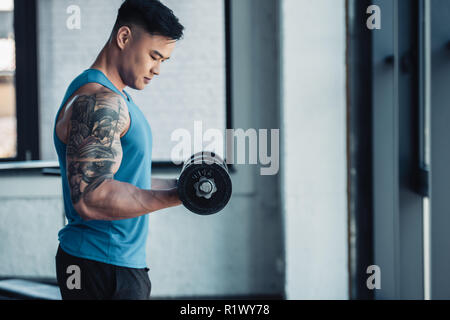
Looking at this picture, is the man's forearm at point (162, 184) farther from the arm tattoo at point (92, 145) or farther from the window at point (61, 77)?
the window at point (61, 77)

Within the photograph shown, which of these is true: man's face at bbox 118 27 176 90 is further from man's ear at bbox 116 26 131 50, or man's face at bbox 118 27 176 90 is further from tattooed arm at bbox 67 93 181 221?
tattooed arm at bbox 67 93 181 221

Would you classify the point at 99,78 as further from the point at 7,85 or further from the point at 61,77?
the point at 7,85

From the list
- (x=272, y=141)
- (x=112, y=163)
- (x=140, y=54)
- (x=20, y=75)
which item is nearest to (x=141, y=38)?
(x=140, y=54)

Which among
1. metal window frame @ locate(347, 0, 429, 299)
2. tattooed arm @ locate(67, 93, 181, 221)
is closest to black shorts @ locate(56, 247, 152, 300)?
tattooed arm @ locate(67, 93, 181, 221)

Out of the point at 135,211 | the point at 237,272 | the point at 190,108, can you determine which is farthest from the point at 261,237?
the point at 135,211

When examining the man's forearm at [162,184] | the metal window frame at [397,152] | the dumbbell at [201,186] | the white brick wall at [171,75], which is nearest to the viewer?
the dumbbell at [201,186]

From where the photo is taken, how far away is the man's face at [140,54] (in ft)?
2.52

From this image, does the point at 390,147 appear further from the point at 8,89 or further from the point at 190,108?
the point at 8,89

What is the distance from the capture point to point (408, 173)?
140cm

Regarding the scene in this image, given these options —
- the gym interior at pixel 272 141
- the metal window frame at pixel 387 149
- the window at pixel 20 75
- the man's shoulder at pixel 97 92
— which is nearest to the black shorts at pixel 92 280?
the man's shoulder at pixel 97 92

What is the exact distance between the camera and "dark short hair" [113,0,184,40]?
2.51ft

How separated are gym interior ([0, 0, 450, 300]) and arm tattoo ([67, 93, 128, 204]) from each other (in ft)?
1.48

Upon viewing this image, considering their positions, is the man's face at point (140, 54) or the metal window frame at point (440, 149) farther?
the metal window frame at point (440, 149)
